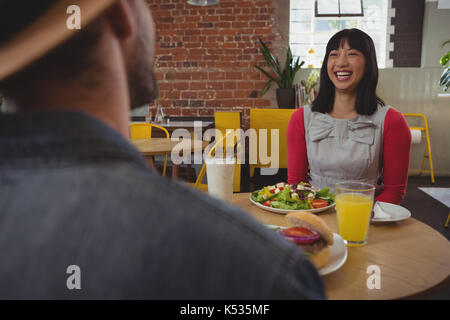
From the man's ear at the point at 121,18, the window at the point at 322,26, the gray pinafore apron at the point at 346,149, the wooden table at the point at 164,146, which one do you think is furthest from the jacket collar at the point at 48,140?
the window at the point at 322,26

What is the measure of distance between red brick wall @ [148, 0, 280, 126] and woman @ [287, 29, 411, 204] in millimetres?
3154

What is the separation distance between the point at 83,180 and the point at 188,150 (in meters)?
2.67

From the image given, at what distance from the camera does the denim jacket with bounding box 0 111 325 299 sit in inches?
11.4

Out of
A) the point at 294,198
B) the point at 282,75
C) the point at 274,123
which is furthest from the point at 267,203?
the point at 282,75

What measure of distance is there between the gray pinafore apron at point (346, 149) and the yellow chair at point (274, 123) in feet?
7.44

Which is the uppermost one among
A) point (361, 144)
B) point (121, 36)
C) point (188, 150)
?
point (121, 36)

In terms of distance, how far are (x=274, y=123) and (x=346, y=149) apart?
244 centimetres

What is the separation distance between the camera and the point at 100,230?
291 millimetres

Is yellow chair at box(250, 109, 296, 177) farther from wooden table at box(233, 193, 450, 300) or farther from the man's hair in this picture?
the man's hair

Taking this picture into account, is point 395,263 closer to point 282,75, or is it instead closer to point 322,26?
point 282,75

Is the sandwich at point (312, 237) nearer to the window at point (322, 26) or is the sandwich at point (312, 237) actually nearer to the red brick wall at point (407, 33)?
the window at point (322, 26)
